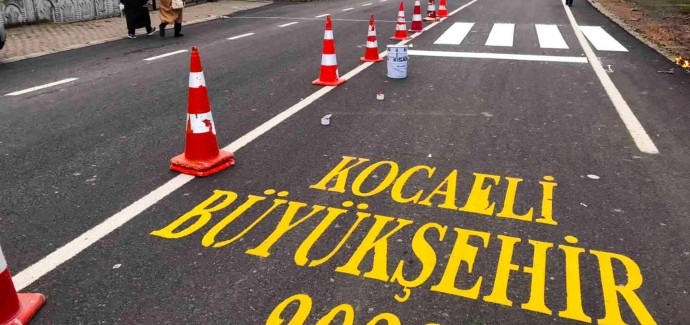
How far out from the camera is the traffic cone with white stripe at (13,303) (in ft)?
8.54

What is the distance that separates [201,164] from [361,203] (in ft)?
4.70

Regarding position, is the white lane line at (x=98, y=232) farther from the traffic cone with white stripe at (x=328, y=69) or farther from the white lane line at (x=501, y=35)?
the white lane line at (x=501, y=35)

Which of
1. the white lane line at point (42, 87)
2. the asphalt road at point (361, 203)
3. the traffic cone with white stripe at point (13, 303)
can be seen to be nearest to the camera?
the traffic cone with white stripe at point (13, 303)

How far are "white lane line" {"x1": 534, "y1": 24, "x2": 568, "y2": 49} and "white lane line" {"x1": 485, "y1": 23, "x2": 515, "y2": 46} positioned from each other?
63cm

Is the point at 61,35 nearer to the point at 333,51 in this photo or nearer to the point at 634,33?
the point at 333,51

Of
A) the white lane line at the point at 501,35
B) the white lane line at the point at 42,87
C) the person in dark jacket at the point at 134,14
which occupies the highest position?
the person in dark jacket at the point at 134,14

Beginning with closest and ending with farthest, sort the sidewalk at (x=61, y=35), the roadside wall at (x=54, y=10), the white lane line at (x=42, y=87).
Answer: the white lane line at (x=42, y=87)
the sidewalk at (x=61, y=35)
the roadside wall at (x=54, y=10)

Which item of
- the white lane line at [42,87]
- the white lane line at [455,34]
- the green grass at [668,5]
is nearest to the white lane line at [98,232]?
the white lane line at [42,87]

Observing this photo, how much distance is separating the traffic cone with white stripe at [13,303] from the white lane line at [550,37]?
10631mm

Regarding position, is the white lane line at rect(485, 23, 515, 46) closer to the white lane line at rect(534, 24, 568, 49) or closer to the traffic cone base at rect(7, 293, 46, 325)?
the white lane line at rect(534, 24, 568, 49)

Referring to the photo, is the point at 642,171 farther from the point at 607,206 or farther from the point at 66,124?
the point at 66,124

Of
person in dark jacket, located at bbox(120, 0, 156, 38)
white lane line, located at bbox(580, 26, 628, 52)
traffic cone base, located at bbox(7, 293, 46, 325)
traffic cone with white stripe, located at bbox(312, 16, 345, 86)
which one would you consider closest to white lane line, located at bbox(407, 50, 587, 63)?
white lane line, located at bbox(580, 26, 628, 52)

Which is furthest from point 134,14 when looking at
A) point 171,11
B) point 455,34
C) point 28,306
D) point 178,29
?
point 28,306

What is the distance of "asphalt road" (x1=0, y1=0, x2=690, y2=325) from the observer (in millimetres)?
2916
